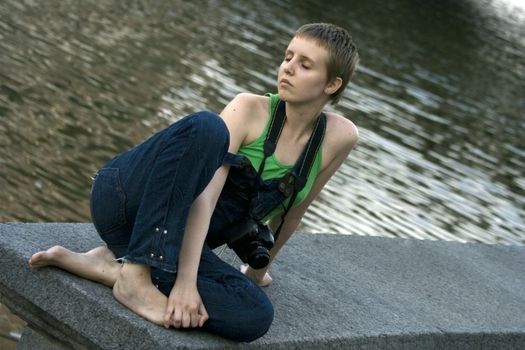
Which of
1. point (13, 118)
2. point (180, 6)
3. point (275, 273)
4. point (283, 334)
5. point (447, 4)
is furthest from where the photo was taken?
point (447, 4)

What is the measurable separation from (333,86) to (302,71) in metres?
0.12

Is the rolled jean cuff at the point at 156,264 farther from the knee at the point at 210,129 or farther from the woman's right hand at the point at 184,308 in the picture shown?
the knee at the point at 210,129

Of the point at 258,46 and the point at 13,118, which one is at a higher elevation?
the point at 13,118

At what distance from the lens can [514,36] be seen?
3444 centimetres

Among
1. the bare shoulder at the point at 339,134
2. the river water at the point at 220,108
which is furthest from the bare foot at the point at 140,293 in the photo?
the river water at the point at 220,108

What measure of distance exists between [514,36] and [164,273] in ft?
108

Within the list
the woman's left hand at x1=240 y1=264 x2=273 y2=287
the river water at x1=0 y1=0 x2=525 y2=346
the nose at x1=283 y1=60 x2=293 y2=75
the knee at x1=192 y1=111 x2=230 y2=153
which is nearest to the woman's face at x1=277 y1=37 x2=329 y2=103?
the nose at x1=283 y1=60 x2=293 y2=75

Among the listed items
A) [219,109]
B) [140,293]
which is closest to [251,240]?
[140,293]

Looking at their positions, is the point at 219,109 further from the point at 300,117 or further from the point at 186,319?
the point at 186,319

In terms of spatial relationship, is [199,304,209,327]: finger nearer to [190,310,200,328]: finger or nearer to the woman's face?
[190,310,200,328]: finger

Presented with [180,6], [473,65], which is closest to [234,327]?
[180,6]

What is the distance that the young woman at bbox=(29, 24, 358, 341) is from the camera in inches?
116

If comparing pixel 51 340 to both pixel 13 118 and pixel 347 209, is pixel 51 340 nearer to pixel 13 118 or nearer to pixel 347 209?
pixel 13 118

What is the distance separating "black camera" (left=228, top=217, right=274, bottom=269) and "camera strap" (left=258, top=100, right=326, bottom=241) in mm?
132
